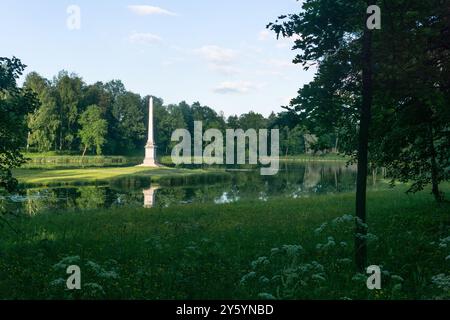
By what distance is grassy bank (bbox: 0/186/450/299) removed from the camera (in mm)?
8047

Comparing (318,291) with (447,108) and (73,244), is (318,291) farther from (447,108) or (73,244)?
(73,244)

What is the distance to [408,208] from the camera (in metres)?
18.7

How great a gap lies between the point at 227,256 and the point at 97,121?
89.0 meters

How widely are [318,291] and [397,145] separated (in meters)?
8.16

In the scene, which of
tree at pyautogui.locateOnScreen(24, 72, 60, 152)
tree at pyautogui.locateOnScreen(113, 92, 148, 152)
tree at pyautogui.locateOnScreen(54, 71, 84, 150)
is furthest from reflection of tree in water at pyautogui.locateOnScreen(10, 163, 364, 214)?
tree at pyautogui.locateOnScreen(113, 92, 148, 152)

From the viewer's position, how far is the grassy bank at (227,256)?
26.4ft

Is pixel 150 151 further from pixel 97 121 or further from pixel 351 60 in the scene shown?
pixel 351 60

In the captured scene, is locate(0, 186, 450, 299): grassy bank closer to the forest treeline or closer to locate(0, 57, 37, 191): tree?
locate(0, 57, 37, 191): tree

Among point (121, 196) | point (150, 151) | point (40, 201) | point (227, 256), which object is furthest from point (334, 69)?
point (150, 151)

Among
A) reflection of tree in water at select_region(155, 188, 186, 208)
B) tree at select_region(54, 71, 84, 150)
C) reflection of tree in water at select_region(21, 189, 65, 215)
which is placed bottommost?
reflection of tree in water at select_region(155, 188, 186, 208)

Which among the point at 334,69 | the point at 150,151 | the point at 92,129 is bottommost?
the point at 150,151

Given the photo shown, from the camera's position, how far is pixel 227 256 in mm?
11070

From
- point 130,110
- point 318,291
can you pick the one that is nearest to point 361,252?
point 318,291

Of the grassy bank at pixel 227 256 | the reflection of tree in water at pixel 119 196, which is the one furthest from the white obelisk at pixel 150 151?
the grassy bank at pixel 227 256
